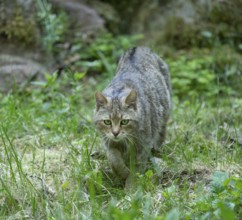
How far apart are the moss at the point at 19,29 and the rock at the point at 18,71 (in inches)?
10.6

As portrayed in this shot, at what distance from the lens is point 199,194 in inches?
137

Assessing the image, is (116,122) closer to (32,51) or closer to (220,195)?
(220,195)

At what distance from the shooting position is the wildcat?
404 centimetres

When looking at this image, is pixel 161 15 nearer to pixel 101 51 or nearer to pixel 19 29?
pixel 101 51

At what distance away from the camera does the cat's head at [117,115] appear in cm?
400

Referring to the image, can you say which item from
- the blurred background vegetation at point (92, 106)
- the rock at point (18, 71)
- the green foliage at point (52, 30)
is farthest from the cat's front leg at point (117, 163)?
the green foliage at point (52, 30)

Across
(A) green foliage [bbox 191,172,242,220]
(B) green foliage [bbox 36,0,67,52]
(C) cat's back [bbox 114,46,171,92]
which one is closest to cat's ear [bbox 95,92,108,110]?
(C) cat's back [bbox 114,46,171,92]

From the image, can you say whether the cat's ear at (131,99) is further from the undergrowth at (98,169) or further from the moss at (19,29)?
the moss at (19,29)

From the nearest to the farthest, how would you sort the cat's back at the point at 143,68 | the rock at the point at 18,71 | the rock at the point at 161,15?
1. the cat's back at the point at 143,68
2. the rock at the point at 18,71
3. the rock at the point at 161,15

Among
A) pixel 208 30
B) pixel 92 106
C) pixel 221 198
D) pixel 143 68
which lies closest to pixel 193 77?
pixel 208 30

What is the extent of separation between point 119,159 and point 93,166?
8.4 inches

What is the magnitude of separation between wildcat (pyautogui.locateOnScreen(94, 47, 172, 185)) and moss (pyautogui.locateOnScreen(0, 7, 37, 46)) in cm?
296

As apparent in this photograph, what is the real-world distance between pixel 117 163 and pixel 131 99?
51cm

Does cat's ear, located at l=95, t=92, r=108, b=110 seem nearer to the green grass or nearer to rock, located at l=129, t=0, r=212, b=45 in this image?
the green grass
